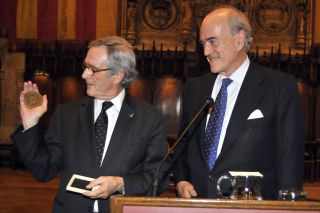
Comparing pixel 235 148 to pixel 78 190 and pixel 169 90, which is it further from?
pixel 169 90

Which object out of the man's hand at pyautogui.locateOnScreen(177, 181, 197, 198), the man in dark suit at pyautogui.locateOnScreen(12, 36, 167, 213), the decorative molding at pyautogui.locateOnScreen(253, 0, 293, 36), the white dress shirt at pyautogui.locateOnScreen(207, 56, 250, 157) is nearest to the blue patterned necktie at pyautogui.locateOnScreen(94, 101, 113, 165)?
the man in dark suit at pyautogui.locateOnScreen(12, 36, 167, 213)

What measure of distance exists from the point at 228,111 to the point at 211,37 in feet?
1.38

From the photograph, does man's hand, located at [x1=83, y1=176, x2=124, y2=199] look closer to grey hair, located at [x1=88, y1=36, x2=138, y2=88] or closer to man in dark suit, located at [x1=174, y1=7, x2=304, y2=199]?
man in dark suit, located at [x1=174, y1=7, x2=304, y2=199]

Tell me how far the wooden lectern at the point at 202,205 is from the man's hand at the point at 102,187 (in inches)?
22.9

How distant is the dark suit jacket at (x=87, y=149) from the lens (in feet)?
8.55

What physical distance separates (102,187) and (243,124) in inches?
35.1

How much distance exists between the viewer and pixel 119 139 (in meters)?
2.68

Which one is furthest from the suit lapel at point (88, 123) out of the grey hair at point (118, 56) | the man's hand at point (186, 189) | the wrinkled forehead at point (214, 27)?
the wrinkled forehead at point (214, 27)

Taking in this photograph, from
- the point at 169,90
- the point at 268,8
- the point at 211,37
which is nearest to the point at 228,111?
the point at 211,37

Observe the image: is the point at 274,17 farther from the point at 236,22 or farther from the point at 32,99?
the point at 32,99

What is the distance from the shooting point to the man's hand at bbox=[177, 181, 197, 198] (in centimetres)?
267

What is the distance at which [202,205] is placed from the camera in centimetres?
168

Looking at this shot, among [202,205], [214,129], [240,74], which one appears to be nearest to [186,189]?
[214,129]

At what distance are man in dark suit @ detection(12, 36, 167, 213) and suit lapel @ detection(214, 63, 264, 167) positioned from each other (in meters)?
0.35
